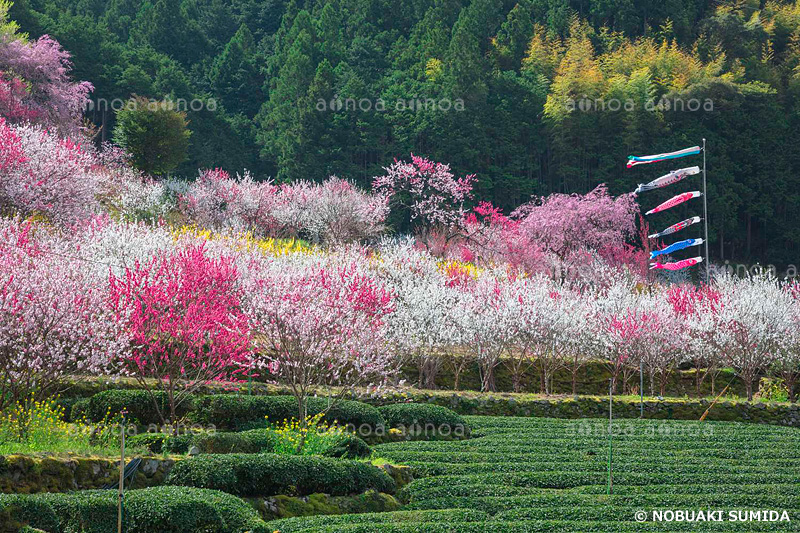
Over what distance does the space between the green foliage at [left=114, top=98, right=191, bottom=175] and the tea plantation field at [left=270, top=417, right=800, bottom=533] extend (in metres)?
33.2

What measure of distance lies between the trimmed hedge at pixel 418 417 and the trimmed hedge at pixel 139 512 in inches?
333

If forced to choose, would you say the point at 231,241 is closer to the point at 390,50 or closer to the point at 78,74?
the point at 78,74

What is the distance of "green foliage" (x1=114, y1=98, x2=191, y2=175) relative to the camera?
46656mm

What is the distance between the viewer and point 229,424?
17.5 meters

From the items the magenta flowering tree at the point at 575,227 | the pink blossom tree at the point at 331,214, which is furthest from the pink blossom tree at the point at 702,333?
the pink blossom tree at the point at 331,214

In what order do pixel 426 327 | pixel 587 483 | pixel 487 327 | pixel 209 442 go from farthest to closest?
pixel 426 327
pixel 487 327
pixel 587 483
pixel 209 442

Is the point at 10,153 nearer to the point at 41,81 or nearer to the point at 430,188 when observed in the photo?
the point at 41,81

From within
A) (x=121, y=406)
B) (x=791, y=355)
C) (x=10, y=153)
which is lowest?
(x=121, y=406)

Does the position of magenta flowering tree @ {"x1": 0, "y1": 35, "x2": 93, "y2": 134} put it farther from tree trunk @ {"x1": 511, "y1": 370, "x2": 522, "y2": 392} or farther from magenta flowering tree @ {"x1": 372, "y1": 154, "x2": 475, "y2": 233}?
tree trunk @ {"x1": 511, "y1": 370, "x2": 522, "y2": 392}

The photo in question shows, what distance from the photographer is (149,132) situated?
47031mm

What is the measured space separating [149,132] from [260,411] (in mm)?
33471

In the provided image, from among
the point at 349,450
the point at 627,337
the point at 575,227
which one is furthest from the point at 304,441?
the point at 575,227

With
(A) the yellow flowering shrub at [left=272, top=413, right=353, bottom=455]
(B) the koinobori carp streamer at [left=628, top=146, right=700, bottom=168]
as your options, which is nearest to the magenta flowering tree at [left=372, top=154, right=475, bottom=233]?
(B) the koinobori carp streamer at [left=628, top=146, right=700, bottom=168]

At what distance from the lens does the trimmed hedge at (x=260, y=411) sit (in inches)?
685
